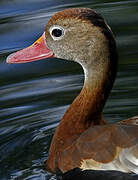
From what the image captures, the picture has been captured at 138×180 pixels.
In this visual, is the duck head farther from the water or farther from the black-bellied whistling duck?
the water

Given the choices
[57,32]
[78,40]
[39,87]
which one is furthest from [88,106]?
[39,87]

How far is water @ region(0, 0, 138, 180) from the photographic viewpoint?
19.7ft

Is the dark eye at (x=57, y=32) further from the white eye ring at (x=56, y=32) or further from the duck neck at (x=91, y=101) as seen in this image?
the duck neck at (x=91, y=101)

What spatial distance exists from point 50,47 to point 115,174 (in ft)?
4.80

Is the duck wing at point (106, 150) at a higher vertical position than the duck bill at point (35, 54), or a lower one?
lower

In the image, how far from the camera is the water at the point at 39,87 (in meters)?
6.01

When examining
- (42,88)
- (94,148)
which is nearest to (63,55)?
(94,148)

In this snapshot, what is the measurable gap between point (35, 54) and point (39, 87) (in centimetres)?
145

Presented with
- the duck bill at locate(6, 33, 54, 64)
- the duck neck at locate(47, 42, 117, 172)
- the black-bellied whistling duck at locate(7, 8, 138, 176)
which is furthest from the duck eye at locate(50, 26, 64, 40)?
the duck neck at locate(47, 42, 117, 172)

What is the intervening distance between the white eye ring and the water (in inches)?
43.8

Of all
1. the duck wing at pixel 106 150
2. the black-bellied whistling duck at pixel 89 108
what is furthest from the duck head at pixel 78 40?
the duck wing at pixel 106 150

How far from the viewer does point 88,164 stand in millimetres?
5098

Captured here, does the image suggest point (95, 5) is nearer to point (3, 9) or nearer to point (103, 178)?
point (3, 9)

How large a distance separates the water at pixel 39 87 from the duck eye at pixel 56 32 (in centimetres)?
111
